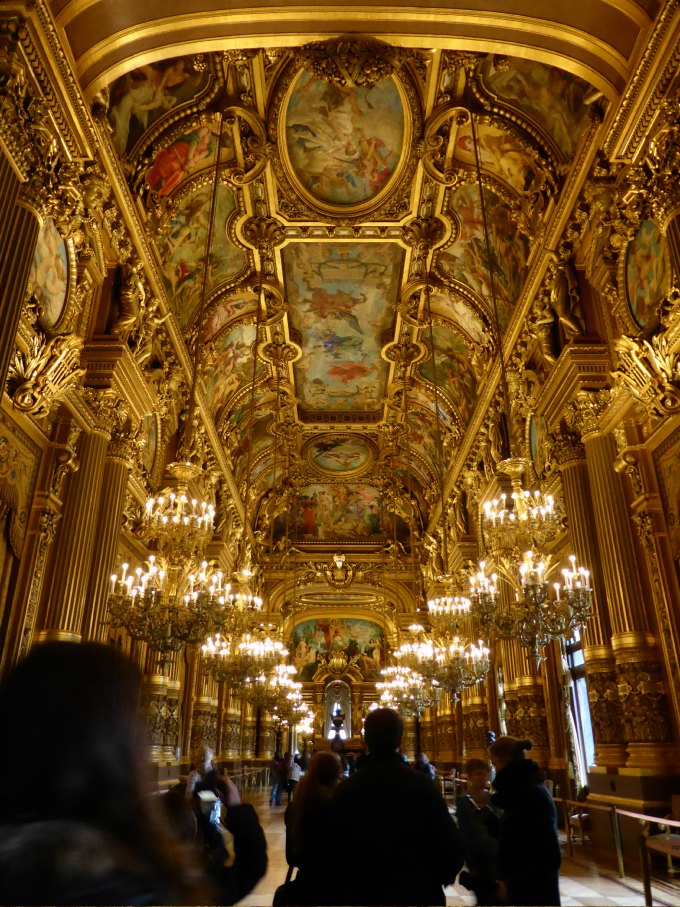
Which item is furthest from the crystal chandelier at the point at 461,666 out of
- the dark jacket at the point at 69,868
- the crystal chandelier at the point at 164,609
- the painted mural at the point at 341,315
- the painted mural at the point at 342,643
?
the painted mural at the point at 342,643

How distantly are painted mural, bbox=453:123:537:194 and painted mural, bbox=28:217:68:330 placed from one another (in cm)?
685

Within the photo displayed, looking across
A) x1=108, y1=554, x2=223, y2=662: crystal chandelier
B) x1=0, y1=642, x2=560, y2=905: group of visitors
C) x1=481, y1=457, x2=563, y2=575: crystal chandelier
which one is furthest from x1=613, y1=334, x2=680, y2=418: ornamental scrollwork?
x1=108, y1=554, x2=223, y2=662: crystal chandelier

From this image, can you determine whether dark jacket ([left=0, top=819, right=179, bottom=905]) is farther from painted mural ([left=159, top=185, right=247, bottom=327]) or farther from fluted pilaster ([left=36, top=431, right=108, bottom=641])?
painted mural ([left=159, top=185, right=247, bottom=327])

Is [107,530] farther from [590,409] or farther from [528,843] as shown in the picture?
[528,843]

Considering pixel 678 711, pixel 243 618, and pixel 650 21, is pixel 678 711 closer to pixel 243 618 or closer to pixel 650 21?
pixel 243 618

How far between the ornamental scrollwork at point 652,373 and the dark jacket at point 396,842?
18.6 feet

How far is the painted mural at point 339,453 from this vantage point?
23.1 m

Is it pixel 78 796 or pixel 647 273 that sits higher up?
pixel 647 273

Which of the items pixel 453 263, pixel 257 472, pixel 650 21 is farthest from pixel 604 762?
pixel 257 472

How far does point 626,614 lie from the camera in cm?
789

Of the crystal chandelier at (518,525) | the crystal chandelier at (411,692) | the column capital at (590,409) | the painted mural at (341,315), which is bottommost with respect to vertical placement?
the crystal chandelier at (411,692)

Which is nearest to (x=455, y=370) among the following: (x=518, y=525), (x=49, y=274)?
(x=518, y=525)

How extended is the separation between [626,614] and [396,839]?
21.4 feet

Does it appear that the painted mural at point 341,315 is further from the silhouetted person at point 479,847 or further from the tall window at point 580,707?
the silhouetted person at point 479,847
